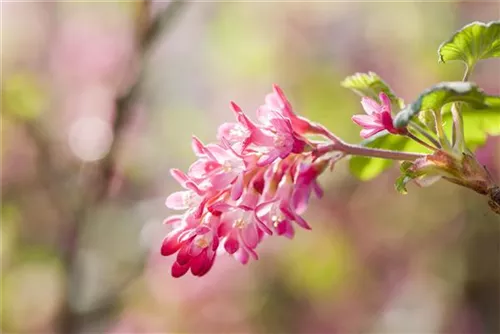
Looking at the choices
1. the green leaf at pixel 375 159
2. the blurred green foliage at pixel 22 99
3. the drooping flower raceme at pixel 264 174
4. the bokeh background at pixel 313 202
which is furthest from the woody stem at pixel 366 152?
the bokeh background at pixel 313 202

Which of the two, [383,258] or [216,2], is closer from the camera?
[216,2]

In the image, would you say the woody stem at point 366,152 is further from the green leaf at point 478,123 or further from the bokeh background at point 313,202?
the bokeh background at point 313,202

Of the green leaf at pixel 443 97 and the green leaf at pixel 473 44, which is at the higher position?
the green leaf at pixel 473 44

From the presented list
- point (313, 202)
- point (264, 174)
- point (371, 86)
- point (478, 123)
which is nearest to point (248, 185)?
point (264, 174)

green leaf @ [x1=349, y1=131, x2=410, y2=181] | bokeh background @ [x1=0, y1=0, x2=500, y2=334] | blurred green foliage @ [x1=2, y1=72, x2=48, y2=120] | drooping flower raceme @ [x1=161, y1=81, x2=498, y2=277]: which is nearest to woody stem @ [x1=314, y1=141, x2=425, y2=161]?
drooping flower raceme @ [x1=161, y1=81, x2=498, y2=277]

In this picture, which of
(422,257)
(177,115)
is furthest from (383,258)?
(177,115)

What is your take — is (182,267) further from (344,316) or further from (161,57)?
(344,316)

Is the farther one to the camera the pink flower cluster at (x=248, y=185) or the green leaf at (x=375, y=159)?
the green leaf at (x=375, y=159)

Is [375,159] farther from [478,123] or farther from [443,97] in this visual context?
[443,97]
